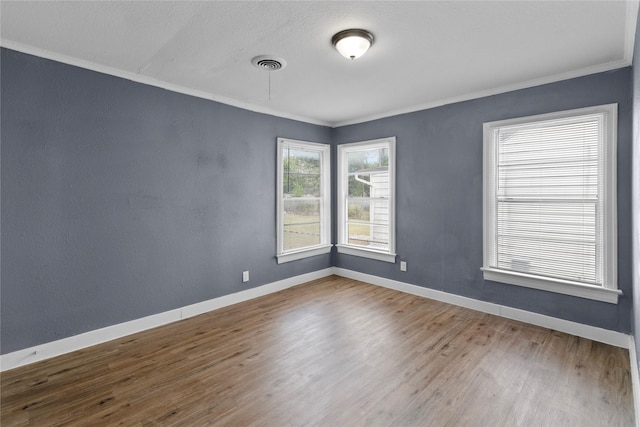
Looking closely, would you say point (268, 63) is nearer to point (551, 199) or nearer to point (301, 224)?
point (301, 224)

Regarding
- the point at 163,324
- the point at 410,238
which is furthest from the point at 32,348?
the point at 410,238

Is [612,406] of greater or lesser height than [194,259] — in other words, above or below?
below

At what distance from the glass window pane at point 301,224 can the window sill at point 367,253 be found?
A: 43 cm

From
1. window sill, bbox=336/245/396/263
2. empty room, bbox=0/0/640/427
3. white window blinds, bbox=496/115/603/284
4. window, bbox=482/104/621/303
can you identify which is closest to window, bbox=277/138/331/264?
empty room, bbox=0/0/640/427

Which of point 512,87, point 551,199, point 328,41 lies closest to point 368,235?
point 551,199

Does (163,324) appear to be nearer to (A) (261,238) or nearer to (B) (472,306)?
(A) (261,238)

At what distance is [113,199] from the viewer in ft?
9.90

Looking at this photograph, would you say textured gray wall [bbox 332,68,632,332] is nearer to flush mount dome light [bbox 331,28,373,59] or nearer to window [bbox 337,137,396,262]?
window [bbox 337,137,396,262]

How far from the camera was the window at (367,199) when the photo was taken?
461 centimetres

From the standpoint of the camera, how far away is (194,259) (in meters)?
3.61

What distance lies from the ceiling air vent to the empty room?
0.04 meters

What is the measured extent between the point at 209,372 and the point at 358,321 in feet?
5.17

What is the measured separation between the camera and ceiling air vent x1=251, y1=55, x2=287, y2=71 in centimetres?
272

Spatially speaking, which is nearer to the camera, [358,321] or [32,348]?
[32,348]
